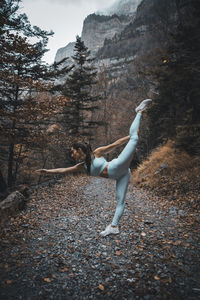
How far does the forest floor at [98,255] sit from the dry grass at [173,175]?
3.75 ft

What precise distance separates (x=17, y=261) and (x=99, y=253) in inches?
59.0

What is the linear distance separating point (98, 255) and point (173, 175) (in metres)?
5.34

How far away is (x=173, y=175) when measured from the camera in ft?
23.0

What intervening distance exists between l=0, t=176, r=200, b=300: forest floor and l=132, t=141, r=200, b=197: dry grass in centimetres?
114

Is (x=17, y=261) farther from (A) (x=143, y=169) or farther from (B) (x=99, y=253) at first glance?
(A) (x=143, y=169)

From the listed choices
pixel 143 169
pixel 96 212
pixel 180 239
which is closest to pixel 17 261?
pixel 96 212

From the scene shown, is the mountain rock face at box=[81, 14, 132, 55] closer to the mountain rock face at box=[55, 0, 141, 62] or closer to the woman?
the mountain rock face at box=[55, 0, 141, 62]

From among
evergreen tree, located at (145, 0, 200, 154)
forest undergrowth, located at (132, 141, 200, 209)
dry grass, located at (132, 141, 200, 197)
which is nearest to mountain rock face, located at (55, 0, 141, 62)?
evergreen tree, located at (145, 0, 200, 154)

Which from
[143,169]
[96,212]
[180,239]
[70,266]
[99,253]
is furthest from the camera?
[143,169]

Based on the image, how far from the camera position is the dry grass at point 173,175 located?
19.6 ft

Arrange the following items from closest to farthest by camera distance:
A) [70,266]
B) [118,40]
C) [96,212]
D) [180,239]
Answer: [70,266]
[180,239]
[96,212]
[118,40]

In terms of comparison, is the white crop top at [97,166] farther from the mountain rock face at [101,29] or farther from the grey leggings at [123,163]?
the mountain rock face at [101,29]

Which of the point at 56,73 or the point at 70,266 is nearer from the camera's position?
the point at 70,266

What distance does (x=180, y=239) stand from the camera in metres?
3.40
